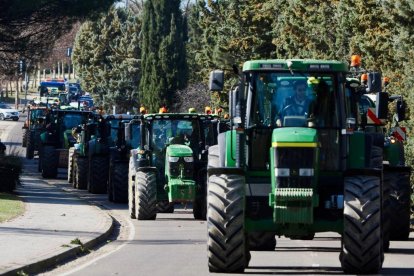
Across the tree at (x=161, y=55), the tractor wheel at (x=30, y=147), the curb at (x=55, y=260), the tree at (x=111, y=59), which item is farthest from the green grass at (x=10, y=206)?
the tree at (x=111, y=59)

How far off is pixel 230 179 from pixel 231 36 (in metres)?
53.8

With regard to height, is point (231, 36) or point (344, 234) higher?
point (231, 36)

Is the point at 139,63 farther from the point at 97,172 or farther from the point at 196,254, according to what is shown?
the point at 196,254

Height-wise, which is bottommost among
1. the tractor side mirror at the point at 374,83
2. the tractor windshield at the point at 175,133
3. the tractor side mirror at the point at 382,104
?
the tractor windshield at the point at 175,133

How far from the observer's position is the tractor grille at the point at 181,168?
95.2 ft

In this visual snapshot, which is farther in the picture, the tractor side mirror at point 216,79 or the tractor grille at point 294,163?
the tractor side mirror at point 216,79

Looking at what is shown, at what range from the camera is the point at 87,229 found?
25125 millimetres

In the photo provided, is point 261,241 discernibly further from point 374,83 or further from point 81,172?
point 81,172

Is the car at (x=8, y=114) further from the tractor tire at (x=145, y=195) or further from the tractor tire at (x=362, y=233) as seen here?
the tractor tire at (x=362, y=233)

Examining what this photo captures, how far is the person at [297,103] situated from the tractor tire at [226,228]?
1.51 m

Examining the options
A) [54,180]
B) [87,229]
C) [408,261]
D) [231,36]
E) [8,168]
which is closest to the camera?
[408,261]

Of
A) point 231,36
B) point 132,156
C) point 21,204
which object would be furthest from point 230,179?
point 231,36

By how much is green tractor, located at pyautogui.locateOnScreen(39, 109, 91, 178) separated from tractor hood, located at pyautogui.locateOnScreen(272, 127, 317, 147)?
31438 mm

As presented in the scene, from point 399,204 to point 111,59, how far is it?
81242mm
